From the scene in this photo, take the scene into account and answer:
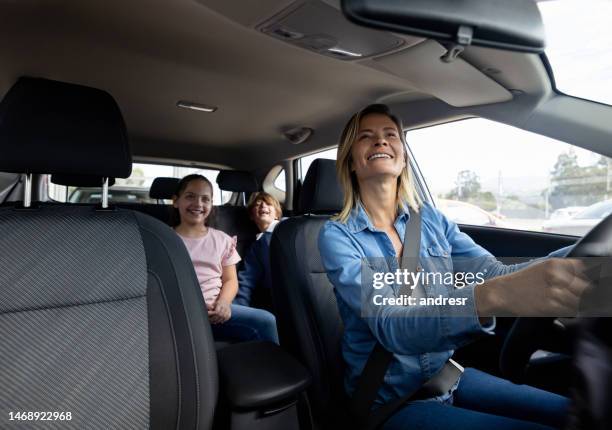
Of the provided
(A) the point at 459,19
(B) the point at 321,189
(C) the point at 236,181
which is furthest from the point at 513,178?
(C) the point at 236,181

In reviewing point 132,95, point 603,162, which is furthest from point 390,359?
point 132,95

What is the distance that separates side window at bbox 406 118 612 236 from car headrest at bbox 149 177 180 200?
7.10 ft

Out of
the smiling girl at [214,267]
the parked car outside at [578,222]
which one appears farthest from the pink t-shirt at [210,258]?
the parked car outside at [578,222]

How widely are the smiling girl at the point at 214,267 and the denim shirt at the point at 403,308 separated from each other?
129 cm

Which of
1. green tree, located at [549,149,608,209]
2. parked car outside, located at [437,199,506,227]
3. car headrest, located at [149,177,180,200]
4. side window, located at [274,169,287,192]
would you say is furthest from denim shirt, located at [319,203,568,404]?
side window, located at [274,169,287,192]

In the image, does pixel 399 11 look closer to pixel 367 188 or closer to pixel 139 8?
→ pixel 367 188

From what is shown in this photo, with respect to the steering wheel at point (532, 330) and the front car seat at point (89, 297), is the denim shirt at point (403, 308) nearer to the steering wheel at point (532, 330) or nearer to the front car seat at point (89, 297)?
the steering wheel at point (532, 330)

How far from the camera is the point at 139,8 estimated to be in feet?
6.03

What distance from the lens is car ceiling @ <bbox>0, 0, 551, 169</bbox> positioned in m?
1.83

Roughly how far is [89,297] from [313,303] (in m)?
0.75

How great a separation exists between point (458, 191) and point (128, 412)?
2.07 metres

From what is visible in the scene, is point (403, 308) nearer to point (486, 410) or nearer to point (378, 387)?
point (378, 387)

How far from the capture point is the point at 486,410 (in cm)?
133

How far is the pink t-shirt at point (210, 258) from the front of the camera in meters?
2.63
